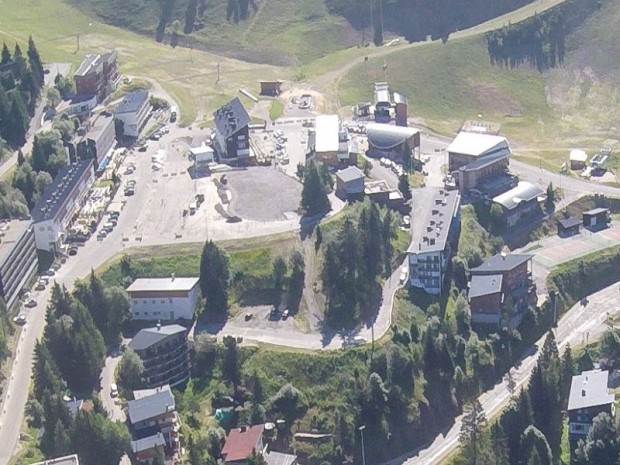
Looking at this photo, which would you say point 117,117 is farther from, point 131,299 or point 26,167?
point 131,299

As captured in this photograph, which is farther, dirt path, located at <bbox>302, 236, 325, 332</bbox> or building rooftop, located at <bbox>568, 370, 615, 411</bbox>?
dirt path, located at <bbox>302, 236, 325, 332</bbox>

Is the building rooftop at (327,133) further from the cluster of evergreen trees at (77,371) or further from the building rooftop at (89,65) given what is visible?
the cluster of evergreen trees at (77,371)

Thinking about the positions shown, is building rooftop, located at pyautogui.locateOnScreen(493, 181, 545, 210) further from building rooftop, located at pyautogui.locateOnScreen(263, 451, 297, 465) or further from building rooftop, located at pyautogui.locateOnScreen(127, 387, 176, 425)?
building rooftop, located at pyautogui.locateOnScreen(127, 387, 176, 425)

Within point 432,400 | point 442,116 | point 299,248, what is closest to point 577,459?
point 432,400

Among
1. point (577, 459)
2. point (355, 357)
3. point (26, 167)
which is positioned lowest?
point (577, 459)

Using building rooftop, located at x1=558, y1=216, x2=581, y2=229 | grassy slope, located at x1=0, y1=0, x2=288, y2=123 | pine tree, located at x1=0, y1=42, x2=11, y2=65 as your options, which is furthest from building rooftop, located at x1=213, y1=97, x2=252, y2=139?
building rooftop, located at x1=558, y1=216, x2=581, y2=229

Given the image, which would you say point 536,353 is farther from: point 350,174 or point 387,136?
point 387,136

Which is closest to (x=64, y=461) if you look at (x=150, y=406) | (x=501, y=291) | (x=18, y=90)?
(x=150, y=406)
